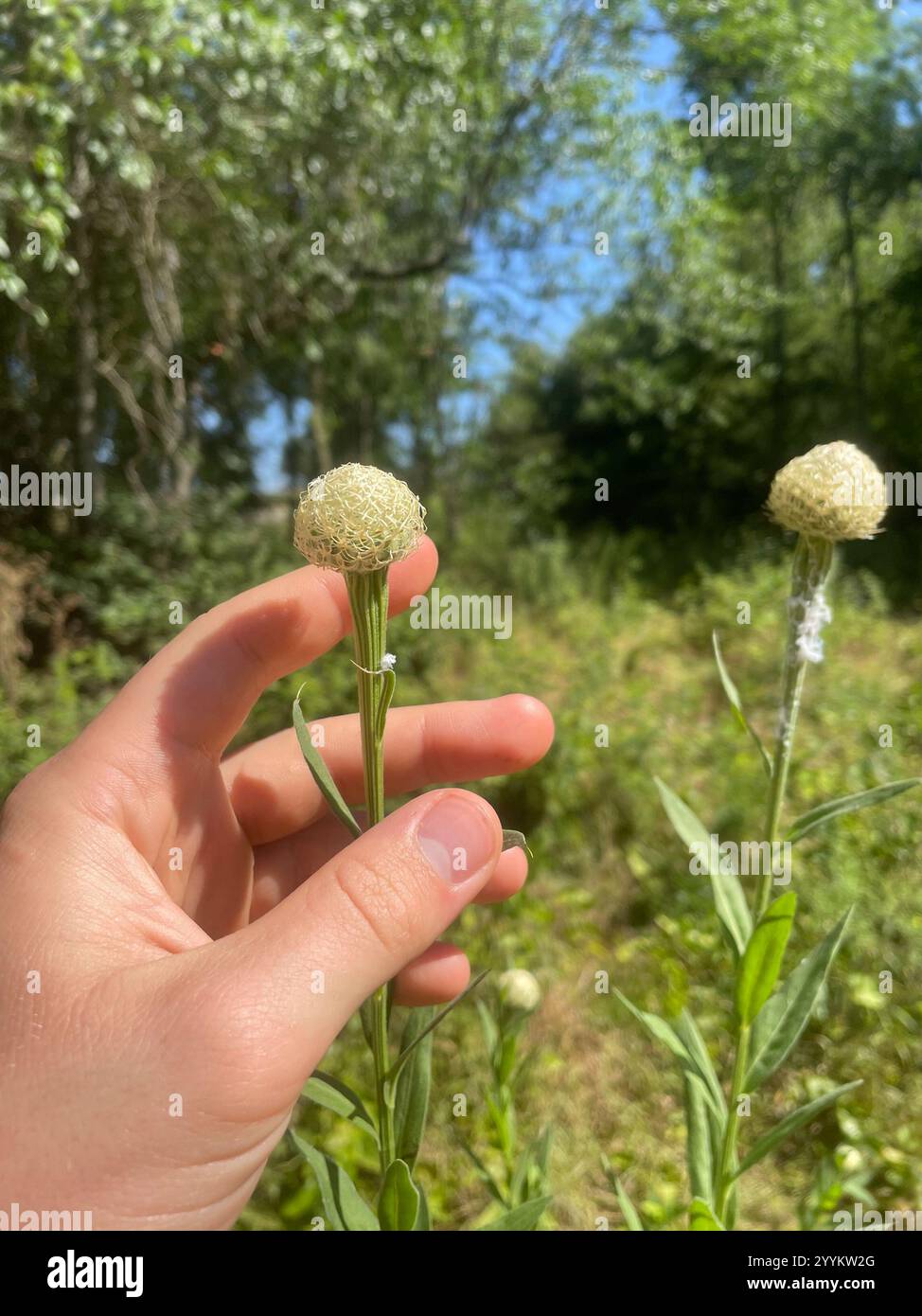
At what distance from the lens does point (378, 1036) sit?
0.92 meters

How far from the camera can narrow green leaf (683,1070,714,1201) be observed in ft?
3.80

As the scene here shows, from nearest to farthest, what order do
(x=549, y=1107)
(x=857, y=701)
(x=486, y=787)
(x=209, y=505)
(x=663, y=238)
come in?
(x=549, y=1107) < (x=486, y=787) < (x=857, y=701) < (x=209, y=505) < (x=663, y=238)

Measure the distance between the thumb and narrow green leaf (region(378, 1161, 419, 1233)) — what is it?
0.18 m

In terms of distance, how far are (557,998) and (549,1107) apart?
0.39 metres

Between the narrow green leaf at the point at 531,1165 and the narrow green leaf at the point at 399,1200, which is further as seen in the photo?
the narrow green leaf at the point at 531,1165

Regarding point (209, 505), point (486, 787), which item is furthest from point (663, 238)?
point (486, 787)

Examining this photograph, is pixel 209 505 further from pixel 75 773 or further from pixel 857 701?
pixel 75 773

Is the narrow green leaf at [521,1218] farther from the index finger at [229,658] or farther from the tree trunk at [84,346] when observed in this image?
the tree trunk at [84,346]

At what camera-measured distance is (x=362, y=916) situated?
857mm

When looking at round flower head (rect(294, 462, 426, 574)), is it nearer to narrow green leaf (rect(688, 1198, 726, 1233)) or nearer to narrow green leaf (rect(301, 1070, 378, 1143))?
narrow green leaf (rect(301, 1070, 378, 1143))

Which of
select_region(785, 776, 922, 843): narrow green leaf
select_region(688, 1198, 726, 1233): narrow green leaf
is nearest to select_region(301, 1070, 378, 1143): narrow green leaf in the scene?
select_region(688, 1198, 726, 1233): narrow green leaf

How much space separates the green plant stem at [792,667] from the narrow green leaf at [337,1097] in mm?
562

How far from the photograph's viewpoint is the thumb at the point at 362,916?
831 millimetres

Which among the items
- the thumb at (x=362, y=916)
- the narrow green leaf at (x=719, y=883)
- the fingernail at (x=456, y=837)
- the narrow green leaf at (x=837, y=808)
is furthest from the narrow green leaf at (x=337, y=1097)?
the narrow green leaf at (x=837, y=808)
